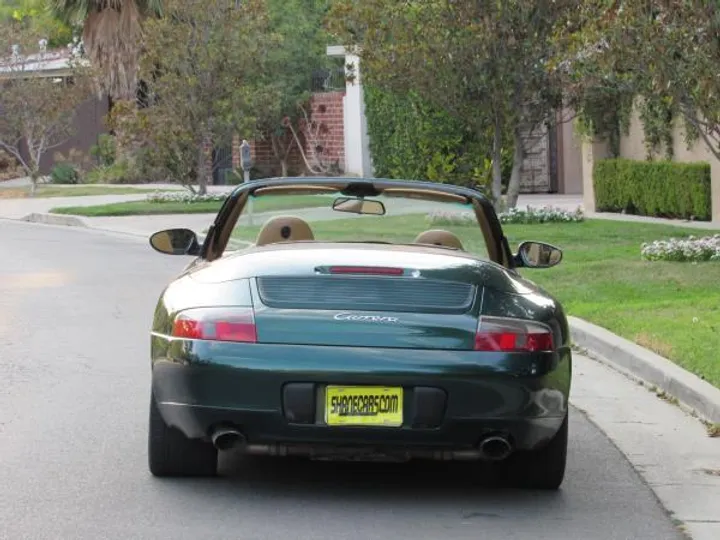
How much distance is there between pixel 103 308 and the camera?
602 inches

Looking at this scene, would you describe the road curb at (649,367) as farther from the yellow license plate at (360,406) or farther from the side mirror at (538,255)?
the yellow license plate at (360,406)

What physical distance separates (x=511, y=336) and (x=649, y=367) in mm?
4055

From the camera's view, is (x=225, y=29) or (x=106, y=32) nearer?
(x=225, y=29)

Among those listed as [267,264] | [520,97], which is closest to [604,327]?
[267,264]

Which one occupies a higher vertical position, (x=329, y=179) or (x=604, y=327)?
(x=329, y=179)

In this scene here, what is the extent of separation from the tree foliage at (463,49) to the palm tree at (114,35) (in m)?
17.8

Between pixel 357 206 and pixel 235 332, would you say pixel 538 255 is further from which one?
pixel 235 332

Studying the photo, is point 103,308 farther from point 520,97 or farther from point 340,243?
point 520,97

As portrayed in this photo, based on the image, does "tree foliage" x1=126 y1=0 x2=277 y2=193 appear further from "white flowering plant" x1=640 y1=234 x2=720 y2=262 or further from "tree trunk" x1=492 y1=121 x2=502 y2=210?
"white flowering plant" x1=640 y1=234 x2=720 y2=262

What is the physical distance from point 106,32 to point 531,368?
3691 cm

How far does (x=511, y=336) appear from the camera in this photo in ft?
22.7

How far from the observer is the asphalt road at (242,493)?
6.70 meters

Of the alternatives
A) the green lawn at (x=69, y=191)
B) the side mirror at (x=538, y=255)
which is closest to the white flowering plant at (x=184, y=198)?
the green lawn at (x=69, y=191)

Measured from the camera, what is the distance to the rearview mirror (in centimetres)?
830
